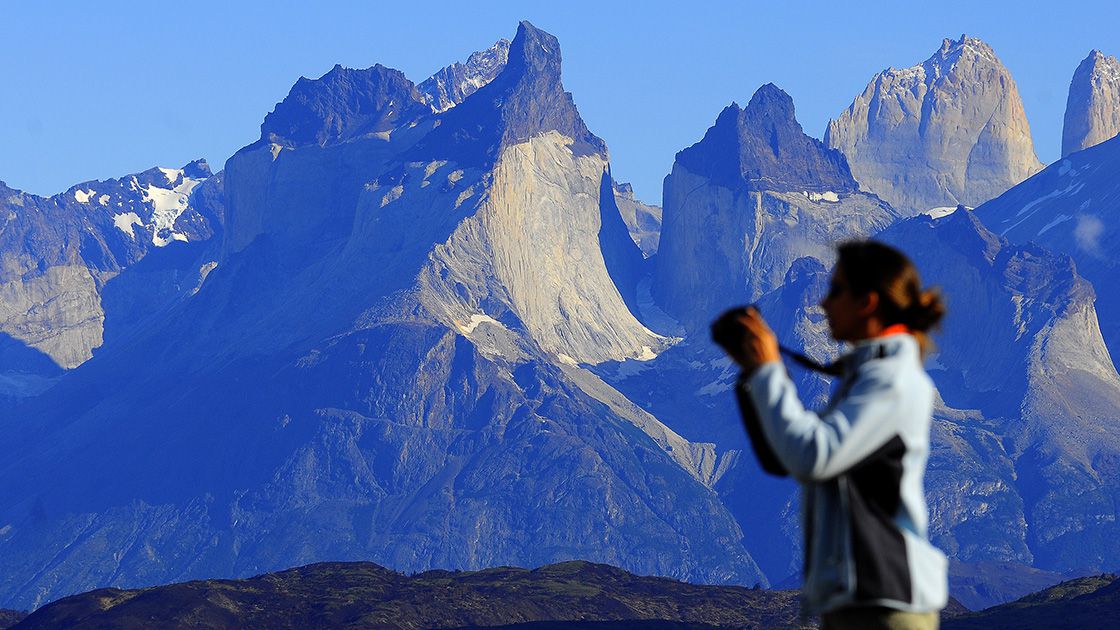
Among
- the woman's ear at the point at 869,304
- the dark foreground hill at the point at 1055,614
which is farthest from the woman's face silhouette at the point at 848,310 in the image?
the dark foreground hill at the point at 1055,614

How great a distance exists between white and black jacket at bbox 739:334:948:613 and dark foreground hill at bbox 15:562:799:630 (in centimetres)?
12254

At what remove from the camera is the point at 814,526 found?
409 inches

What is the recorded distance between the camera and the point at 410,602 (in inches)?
6122

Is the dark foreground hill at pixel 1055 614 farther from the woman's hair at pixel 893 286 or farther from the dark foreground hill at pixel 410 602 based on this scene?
the woman's hair at pixel 893 286

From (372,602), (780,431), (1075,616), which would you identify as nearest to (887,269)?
(780,431)

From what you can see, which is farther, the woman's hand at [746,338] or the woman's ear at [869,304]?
the woman's ear at [869,304]

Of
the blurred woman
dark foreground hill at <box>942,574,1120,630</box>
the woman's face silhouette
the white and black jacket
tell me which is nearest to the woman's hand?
the blurred woman

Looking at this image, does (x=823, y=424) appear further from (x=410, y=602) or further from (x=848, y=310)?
(x=410, y=602)

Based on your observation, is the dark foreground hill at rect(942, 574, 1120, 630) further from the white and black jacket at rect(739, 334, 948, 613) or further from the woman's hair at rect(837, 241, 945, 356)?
the white and black jacket at rect(739, 334, 948, 613)

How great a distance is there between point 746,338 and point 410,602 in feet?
484

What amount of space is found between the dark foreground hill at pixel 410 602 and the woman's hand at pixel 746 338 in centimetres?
12289

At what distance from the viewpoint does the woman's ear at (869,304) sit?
34.4 ft

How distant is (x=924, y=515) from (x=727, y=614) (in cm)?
15637

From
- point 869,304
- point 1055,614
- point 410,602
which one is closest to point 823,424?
point 869,304
